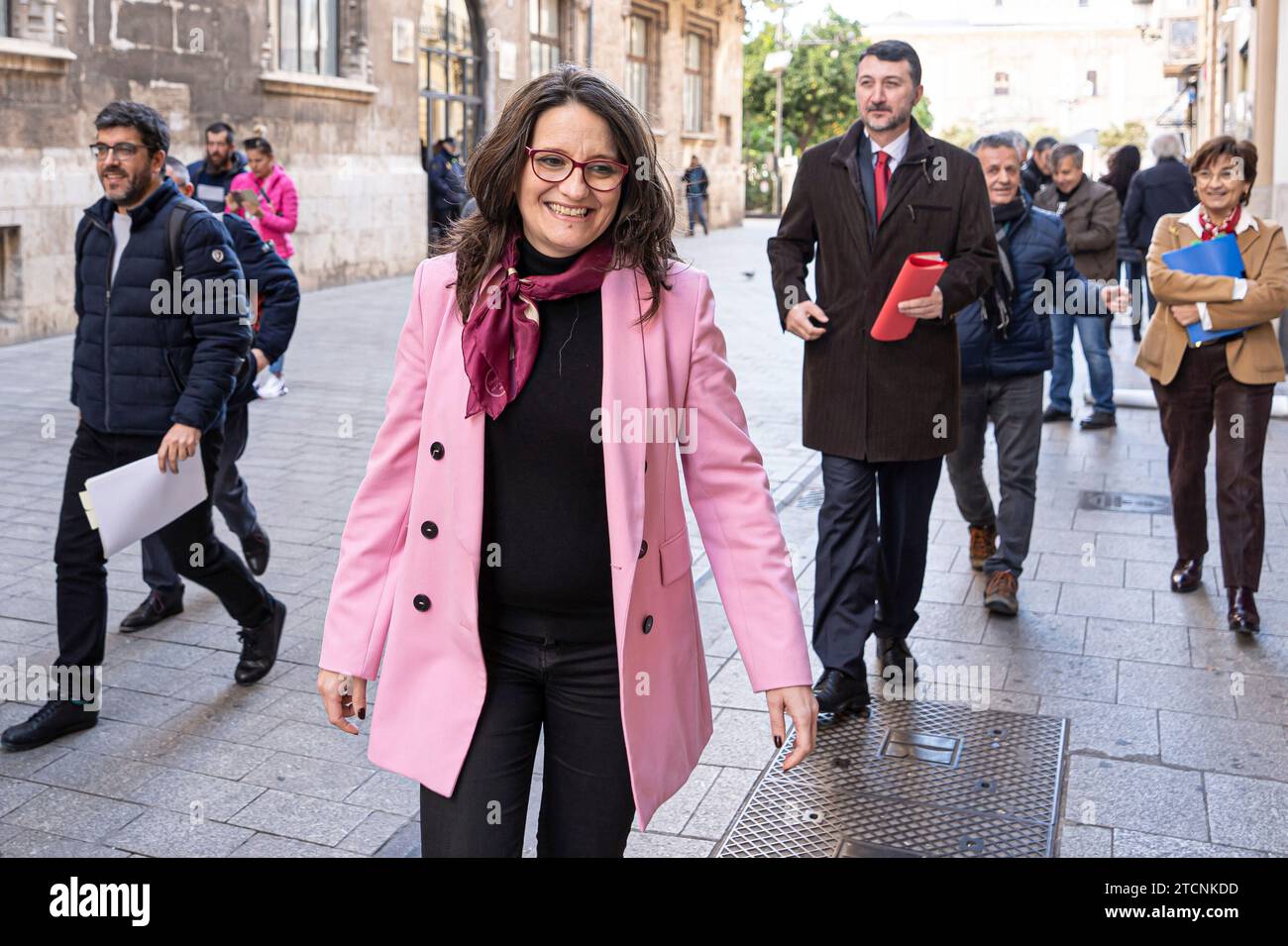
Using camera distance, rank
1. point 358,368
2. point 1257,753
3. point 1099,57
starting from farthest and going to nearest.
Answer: point 1099,57 < point 358,368 < point 1257,753

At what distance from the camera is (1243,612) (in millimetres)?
5930

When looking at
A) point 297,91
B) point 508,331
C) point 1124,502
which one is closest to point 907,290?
point 508,331

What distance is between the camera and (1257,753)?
184 inches

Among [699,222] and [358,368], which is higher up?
[699,222]

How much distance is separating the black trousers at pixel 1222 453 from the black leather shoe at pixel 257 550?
396 cm

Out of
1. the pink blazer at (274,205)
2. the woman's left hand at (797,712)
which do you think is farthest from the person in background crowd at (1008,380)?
the pink blazer at (274,205)

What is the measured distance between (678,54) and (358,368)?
2373 cm

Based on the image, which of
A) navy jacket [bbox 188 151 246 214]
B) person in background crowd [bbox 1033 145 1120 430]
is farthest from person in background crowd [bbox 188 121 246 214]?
person in background crowd [bbox 1033 145 1120 430]

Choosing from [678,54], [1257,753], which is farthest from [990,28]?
[1257,753]

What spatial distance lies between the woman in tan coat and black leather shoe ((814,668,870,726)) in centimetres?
184

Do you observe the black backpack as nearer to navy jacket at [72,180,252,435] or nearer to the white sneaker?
navy jacket at [72,180,252,435]
